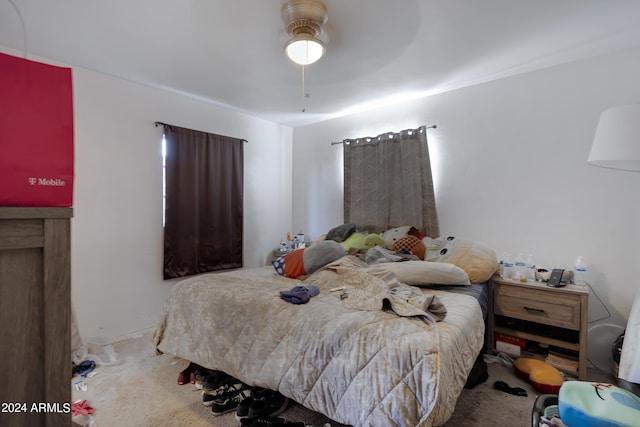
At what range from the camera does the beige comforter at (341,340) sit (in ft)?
3.74

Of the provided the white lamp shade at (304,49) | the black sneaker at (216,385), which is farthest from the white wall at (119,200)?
the white lamp shade at (304,49)

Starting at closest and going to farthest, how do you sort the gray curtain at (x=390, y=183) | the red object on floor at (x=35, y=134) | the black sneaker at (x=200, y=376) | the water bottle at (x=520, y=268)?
the red object on floor at (x=35, y=134), the black sneaker at (x=200, y=376), the water bottle at (x=520, y=268), the gray curtain at (x=390, y=183)

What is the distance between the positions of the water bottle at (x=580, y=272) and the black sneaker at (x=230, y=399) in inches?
102

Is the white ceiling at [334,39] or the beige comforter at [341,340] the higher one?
the white ceiling at [334,39]

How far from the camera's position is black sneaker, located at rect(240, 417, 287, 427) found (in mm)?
1505

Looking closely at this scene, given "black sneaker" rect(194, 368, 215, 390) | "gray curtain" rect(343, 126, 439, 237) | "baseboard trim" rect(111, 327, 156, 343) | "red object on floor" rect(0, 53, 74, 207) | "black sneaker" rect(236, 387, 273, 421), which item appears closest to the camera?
"red object on floor" rect(0, 53, 74, 207)

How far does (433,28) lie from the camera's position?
80.4 inches

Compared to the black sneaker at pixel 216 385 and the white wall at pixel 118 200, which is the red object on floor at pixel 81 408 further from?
the white wall at pixel 118 200

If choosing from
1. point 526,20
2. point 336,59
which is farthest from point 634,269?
point 336,59

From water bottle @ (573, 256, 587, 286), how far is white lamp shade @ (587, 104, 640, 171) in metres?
1.00

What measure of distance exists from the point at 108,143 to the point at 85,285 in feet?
4.38

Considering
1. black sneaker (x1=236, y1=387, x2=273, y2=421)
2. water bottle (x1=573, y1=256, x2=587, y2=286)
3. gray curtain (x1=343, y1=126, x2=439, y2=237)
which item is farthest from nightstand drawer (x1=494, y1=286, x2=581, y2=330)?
black sneaker (x1=236, y1=387, x2=273, y2=421)

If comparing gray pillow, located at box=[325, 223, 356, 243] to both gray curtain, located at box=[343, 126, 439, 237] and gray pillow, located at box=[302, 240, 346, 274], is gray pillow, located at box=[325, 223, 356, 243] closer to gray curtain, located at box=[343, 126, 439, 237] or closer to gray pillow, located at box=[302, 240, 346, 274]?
gray curtain, located at box=[343, 126, 439, 237]

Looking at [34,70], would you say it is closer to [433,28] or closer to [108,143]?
[433,28]
